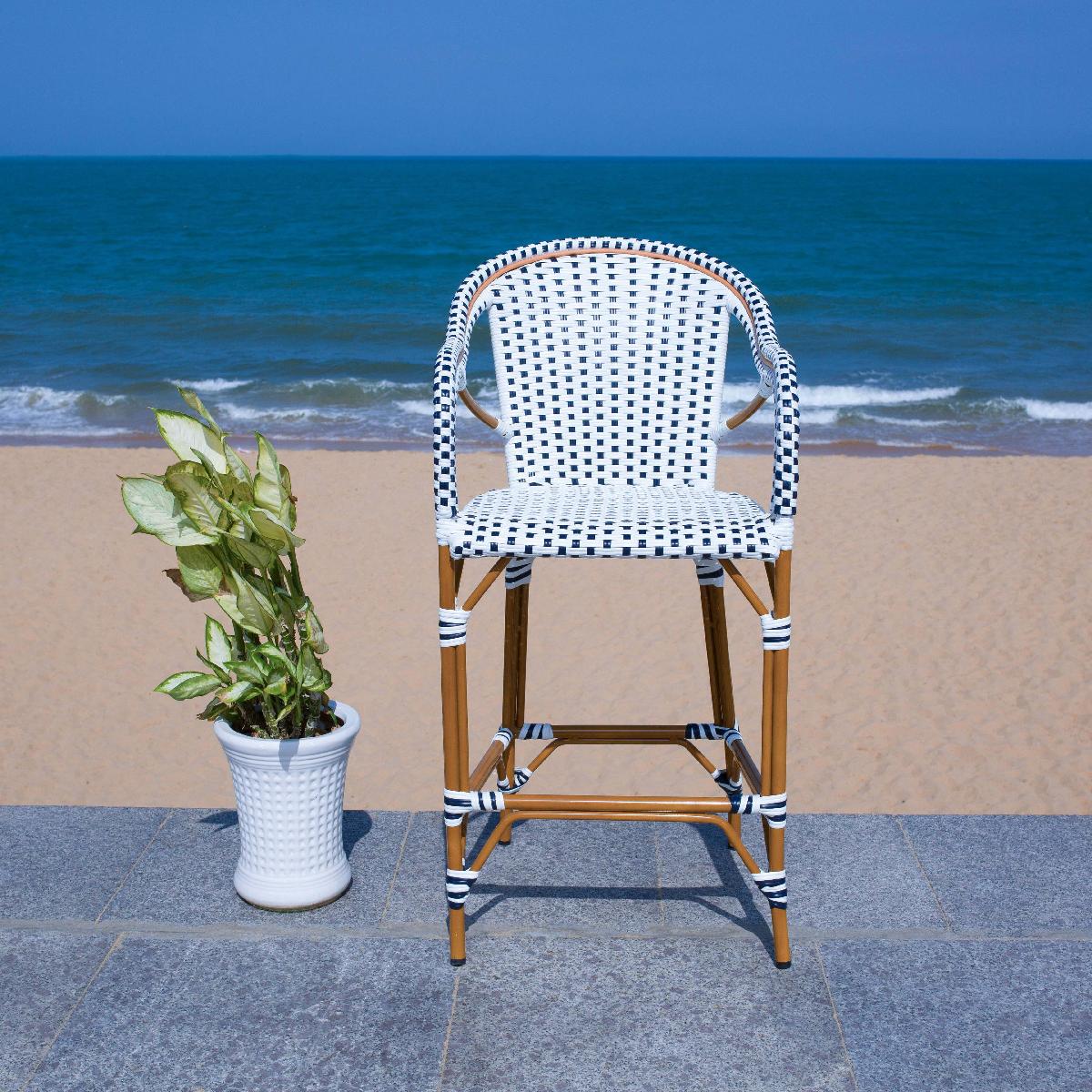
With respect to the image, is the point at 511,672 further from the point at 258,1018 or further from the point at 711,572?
the point at 258,1018

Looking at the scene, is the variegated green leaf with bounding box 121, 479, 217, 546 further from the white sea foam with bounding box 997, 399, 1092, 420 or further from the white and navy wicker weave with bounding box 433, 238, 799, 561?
the white sea foam with bounding box 997, 399, 1092, 420

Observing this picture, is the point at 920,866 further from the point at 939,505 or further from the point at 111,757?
the point at 939,505

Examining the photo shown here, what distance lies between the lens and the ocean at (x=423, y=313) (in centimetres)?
1091

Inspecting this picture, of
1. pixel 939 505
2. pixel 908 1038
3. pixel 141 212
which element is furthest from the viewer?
pixel 141 212

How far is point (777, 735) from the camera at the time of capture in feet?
6.43

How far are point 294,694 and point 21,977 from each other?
600 mm

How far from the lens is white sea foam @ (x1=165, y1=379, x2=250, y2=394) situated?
12047 mm

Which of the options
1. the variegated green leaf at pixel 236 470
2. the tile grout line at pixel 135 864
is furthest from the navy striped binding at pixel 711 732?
the tile grout line at pixel 135 864

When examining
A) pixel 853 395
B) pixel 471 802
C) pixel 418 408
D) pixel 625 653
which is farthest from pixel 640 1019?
pixel 853 395

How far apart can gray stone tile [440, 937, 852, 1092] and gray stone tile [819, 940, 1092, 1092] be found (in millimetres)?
50

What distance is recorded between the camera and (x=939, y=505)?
7129 millimetres

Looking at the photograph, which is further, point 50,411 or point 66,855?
point 50,411

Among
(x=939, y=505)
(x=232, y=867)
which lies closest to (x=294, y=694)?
(x=232, y=867)

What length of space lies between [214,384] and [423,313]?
14.6 ft
